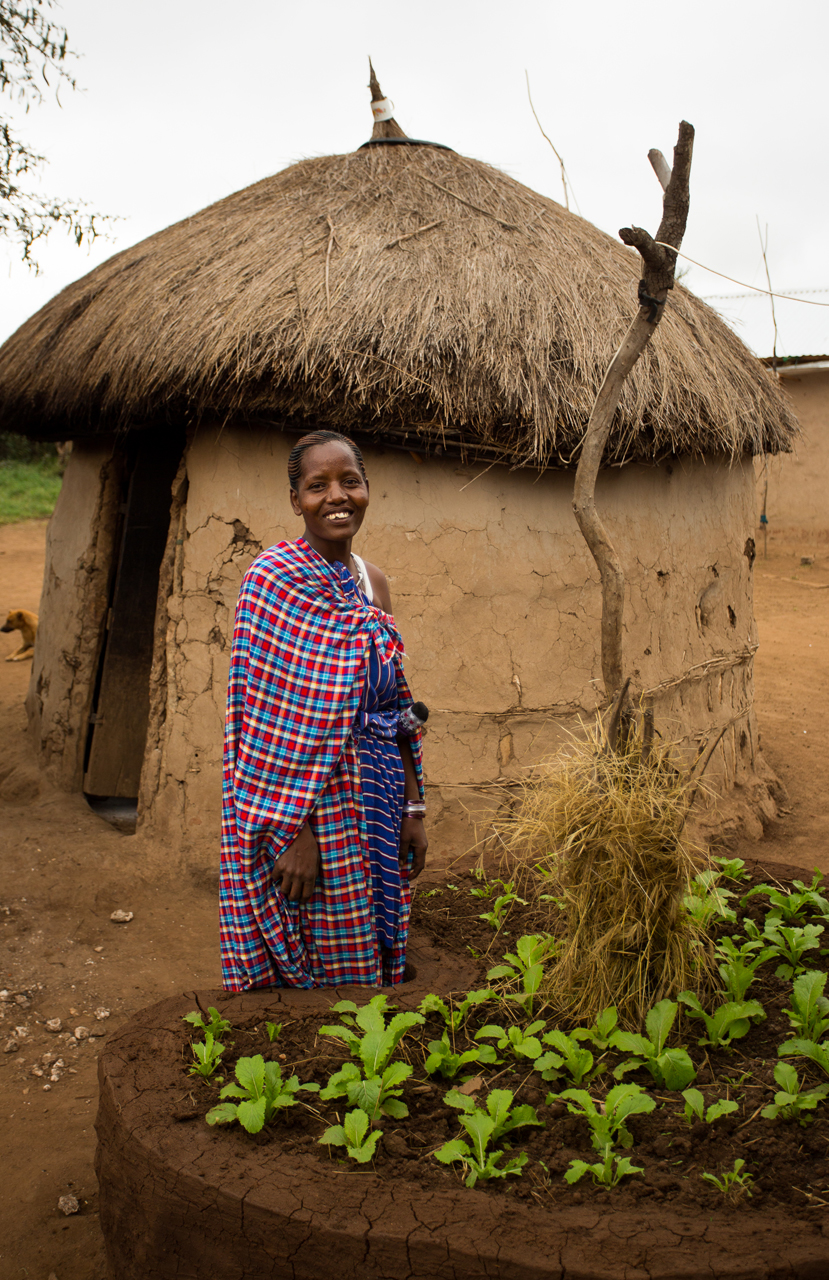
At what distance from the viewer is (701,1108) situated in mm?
1683

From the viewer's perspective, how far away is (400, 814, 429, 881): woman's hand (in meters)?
2.38

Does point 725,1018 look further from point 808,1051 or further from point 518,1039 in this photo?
point 518,1039

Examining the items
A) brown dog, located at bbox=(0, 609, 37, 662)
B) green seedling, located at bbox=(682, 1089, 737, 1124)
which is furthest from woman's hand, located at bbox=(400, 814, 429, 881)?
brown dog, located at bbox=(0, 609, 37, 662)

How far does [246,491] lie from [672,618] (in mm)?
2223

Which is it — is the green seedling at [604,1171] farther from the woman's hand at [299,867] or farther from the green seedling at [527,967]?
the woman's hand at [299,867]

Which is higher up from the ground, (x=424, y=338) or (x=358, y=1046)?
(x=424, y=338)

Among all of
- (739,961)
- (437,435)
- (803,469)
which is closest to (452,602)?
(437,435)

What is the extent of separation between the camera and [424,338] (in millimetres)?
4000

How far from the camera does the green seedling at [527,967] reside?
2.09 meters

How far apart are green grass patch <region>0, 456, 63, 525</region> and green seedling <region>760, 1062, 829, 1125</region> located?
14.4 metres

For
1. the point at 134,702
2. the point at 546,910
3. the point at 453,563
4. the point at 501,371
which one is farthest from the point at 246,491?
the point at 546,910

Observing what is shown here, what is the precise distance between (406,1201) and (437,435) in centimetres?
312

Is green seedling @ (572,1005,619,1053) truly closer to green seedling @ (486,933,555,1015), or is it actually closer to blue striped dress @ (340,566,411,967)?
green seedling @ (486,933,555,1015)

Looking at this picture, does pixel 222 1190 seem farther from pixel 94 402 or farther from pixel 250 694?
pixel 94 402
